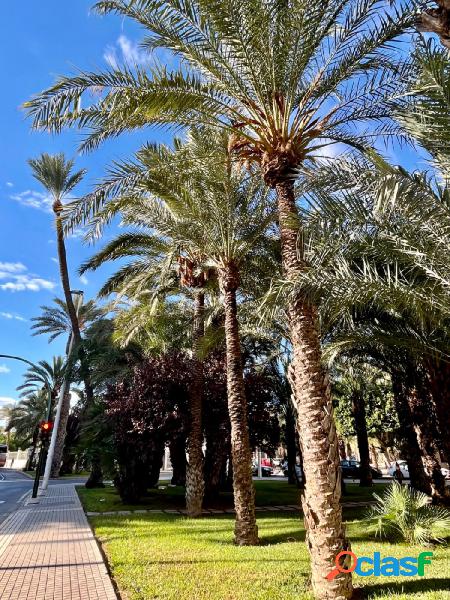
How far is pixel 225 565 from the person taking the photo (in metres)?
6.91

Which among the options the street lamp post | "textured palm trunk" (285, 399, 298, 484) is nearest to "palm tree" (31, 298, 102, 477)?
the street lamp post

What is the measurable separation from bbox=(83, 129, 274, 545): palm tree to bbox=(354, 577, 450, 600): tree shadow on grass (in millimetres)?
3540

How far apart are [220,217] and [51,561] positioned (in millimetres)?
7652

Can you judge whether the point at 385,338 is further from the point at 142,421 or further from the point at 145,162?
the point at 142,421

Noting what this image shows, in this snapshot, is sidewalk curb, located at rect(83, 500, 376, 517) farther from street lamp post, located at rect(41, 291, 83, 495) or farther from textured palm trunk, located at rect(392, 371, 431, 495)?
street lamp post, located at rect(41, 291, 83, 495)

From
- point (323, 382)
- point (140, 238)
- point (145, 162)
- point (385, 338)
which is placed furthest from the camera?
point (140, 238)

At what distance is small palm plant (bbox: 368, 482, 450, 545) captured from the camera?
8.38 m

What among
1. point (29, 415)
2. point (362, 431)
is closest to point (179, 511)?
point (362, 431)

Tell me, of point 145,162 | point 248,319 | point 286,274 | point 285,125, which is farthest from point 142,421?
point 285,125

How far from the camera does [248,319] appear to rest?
48.3 ft

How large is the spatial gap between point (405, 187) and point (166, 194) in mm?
6869

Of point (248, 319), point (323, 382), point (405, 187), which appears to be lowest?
point (323, 382)

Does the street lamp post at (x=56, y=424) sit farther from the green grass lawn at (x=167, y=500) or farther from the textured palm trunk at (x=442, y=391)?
the textured palm trunk at (x=442, y=391)

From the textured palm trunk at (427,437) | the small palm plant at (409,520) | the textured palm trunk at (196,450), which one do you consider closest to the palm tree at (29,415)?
the textured palm trunk at (196,450)
